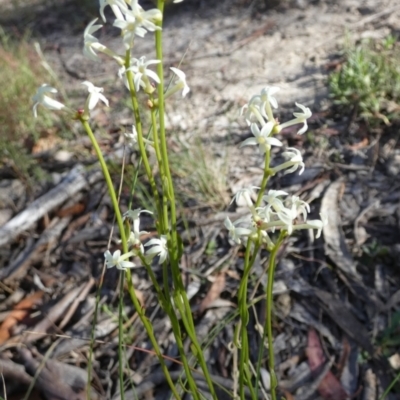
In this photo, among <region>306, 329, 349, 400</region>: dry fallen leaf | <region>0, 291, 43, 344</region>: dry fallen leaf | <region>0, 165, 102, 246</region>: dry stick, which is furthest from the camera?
<region>0, 165, 102, 246</region>: dry stick

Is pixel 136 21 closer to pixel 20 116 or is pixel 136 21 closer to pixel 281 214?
pixel 281 214

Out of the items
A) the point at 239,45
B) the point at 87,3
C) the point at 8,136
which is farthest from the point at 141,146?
the point at 87,3

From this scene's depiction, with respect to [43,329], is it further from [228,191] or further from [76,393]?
[228,191]

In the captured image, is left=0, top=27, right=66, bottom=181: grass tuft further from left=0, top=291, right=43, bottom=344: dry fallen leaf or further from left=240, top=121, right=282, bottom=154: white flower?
left=240, top=121, right=282, bottom=154: white flower

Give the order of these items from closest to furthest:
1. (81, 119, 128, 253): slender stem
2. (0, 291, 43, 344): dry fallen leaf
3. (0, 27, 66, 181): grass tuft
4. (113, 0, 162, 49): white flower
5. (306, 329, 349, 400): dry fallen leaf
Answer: (113, 0, 162, 49): white flower, (81, 119, 128, 253): slender stem, (306, 329, 349, 400): dry fallen leaf, (0, 291, 43, 344): dry fallen leaf, (0, 27, 66, 181): grass tuft

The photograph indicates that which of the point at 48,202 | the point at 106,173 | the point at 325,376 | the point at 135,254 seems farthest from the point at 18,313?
the point at 106,173

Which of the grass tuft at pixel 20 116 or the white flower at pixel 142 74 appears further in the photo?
the grass tuft at pixel 20 116

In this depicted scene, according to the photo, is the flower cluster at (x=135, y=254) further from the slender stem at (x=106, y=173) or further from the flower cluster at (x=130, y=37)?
the flower cluster at (x=130, y=37)

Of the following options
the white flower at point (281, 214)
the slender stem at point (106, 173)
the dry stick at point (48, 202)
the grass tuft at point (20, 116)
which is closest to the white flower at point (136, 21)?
the slender stem at point (106, 173)

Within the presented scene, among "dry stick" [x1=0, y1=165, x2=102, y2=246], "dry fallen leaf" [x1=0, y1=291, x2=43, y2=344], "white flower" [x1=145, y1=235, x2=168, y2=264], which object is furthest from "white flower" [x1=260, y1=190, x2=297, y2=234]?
"dry stick" [x1=0, y1=165, x2=102, y2=246]

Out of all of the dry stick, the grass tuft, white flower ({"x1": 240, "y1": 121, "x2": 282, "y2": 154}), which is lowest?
the dry stick

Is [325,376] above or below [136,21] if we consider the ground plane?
below
